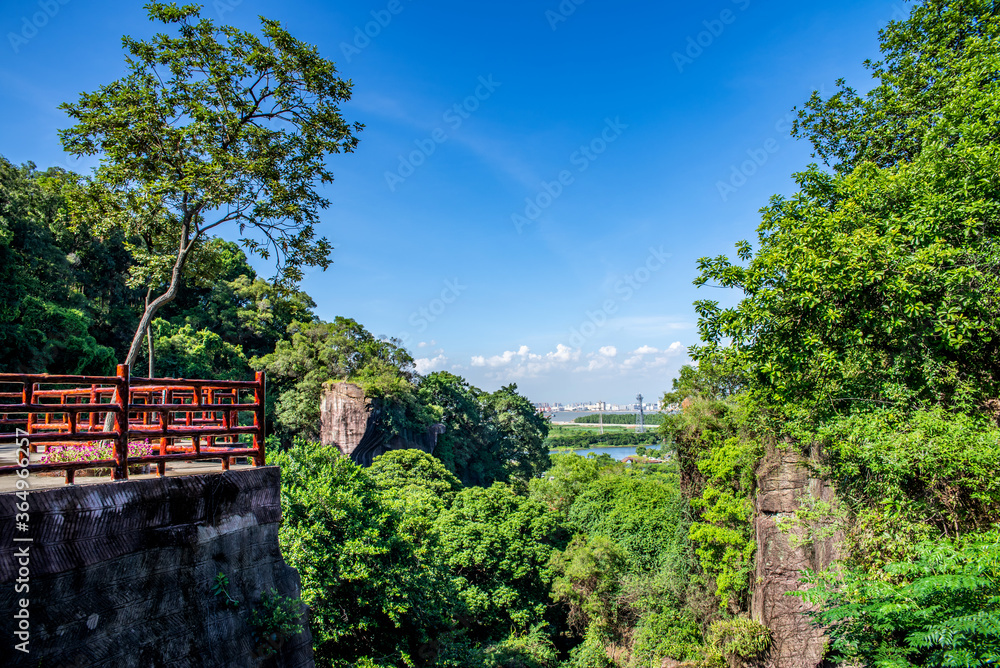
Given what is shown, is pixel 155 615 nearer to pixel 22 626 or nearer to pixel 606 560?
pixel 22 626

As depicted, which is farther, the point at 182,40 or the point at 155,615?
the point at 182,40

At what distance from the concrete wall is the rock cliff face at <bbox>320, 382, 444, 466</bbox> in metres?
23.4

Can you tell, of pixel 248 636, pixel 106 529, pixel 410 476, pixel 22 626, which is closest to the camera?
pixel 22 626

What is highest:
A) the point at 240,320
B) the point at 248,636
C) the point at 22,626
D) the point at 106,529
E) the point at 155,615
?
the point at 240,320

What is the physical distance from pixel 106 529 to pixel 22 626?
0.68 m

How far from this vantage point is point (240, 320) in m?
33.4

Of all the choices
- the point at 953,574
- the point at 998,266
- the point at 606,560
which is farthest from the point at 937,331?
the point at 606,560

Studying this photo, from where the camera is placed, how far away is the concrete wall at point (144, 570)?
3248 millimetres

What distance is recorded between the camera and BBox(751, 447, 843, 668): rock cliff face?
1173 centimetres

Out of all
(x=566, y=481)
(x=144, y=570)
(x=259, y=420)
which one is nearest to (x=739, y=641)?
(x=259, y=420)

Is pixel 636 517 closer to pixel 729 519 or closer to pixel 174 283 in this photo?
pixel 729 519

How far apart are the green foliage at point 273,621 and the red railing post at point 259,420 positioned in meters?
1.40

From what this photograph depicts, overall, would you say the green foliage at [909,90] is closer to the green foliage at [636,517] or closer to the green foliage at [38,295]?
the green foliage at [636,517]

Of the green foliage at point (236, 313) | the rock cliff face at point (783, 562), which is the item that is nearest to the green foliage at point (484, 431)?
the green foliage at point (236, 313)
